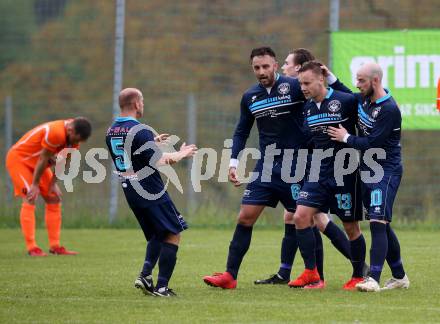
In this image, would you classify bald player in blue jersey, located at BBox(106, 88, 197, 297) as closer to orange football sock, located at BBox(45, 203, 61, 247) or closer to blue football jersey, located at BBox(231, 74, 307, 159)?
blue football jersey, located at BBox(231, 74, 307, 159)

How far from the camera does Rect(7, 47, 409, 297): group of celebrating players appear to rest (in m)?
8.45

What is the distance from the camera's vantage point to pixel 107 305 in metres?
7.84

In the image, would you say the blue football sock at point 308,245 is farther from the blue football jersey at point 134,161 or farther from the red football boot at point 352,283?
the blue football jersey at point 134,161

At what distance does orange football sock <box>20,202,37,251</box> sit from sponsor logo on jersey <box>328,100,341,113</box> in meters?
5.23

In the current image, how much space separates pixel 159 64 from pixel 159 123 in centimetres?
144

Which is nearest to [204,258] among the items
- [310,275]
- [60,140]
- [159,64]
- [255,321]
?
[60,140]

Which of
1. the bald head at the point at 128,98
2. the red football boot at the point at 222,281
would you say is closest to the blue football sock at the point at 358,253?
the red football boot at the point at 222,281

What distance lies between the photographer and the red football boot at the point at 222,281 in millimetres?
8906

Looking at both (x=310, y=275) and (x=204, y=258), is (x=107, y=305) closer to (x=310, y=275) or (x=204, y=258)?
(x=310, y=275)

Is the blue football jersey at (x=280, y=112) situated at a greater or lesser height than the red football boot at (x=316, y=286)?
greater

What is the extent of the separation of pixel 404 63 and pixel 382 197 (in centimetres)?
759

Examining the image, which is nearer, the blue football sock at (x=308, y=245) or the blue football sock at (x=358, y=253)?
the blue football sock at (x=308, y=245)

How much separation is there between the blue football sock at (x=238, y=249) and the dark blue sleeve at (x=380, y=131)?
1.40 metres

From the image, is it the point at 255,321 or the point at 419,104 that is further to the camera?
the point at 419,104
